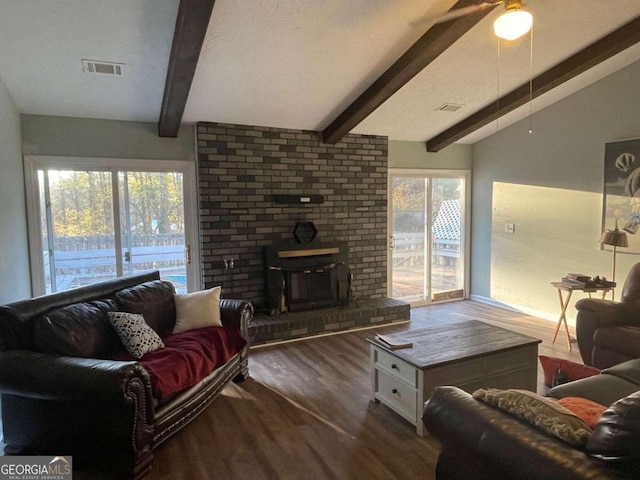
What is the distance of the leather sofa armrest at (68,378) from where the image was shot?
206 centimetres

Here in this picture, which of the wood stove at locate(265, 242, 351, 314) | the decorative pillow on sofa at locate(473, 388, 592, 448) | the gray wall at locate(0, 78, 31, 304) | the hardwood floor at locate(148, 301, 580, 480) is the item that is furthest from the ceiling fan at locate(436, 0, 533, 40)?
the gray wall at locate(0, 78, 31, 304)

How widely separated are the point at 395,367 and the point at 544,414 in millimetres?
1413

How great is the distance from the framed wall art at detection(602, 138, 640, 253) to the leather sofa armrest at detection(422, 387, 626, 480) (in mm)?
3776

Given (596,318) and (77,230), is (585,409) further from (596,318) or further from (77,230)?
(77,230)

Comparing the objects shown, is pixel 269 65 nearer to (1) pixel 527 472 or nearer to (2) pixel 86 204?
(2) pixel 86 204

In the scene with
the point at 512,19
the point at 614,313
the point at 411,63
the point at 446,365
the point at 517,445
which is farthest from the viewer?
the point at 411,63

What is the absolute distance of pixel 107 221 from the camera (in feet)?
13.9

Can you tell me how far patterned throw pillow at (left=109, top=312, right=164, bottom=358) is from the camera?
2.69 m

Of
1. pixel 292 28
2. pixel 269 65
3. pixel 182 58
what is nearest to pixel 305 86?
pixel 269 65

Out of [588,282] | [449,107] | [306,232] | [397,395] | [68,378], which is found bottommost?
[397,395]

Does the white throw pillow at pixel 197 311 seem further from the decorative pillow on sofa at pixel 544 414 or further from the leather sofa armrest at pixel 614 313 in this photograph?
the leather sofa armrest at pixel 614 313

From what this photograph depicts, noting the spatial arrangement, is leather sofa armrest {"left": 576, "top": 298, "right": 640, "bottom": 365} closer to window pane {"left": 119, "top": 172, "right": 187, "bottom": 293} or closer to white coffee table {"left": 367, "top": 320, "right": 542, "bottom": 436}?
white coffee table {"left": 367, "top": 320, "right": 542, "bottom": 436}

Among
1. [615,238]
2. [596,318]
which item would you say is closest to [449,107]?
[615,238]

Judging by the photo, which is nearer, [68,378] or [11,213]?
[68,378]
